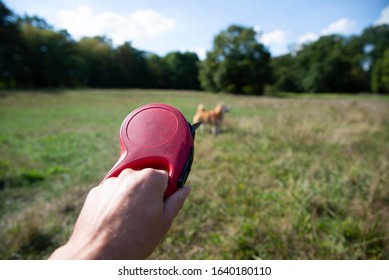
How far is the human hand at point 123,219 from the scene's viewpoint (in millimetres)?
759

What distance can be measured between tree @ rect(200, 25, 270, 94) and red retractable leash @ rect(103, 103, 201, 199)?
112ft

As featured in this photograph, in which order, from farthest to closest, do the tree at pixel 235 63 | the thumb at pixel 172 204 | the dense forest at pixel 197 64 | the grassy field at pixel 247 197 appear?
1. the tree at pixel 235 63
2. the dense forest at pixel 197 64
3. the grassy field at pixel 247 197
4. the thumb at pixel 172 204

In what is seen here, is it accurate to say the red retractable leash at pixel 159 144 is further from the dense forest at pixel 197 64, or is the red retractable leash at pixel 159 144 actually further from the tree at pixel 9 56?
the tree at pixel 9 56

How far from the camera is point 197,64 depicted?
91.2 ft

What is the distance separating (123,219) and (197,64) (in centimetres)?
2856

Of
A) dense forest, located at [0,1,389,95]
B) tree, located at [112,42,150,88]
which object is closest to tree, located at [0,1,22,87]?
dense forest, located at [0,1,389,95]

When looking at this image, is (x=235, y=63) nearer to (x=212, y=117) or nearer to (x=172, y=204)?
(x=212, y=117)

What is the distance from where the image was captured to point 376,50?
4284 centimetres

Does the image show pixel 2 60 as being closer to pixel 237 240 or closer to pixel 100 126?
pixel 100 126

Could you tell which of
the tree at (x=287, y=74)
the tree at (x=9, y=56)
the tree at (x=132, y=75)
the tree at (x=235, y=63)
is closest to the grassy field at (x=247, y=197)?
the tree at (x=132, y=75)

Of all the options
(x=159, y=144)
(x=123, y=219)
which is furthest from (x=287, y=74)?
(x=123, y=219)

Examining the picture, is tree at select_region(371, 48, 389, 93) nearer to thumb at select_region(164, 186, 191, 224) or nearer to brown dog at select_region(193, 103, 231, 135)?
brown dog at select_region(193, 103, 231, 135)

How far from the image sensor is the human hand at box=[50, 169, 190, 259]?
0.76 metres

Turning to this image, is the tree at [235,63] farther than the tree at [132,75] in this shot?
Yes
